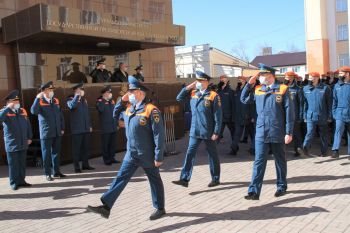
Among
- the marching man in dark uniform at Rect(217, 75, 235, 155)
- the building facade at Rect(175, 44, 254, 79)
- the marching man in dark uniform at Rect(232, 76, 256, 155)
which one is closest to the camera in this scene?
the marching man in dark uniform at Rect(232, 76, 256, 155)

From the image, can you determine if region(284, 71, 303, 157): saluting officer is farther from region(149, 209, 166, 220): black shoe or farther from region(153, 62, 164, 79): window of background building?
region(153, 62, 164, 79): window of background building

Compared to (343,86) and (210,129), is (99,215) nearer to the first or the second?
(210,129)

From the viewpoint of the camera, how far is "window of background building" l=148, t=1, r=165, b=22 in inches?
667

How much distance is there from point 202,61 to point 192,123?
44758 millimetres

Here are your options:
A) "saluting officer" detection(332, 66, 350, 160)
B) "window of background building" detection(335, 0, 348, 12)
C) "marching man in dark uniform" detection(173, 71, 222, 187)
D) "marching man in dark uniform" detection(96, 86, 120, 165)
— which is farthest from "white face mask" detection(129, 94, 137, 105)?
"window of background building" detection(335, 0, 348, 12)

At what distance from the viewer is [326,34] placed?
46.9 m

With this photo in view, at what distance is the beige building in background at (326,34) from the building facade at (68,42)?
34.6 m

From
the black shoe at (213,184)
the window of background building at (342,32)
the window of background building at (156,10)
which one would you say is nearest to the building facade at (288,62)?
the window of background building at (342,32)

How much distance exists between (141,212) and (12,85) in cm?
701

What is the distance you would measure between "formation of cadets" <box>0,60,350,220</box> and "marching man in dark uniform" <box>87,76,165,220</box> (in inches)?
0.5

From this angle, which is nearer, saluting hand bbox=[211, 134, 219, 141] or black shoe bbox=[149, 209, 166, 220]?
black shoe bbox=[149, 209, 166, 220]

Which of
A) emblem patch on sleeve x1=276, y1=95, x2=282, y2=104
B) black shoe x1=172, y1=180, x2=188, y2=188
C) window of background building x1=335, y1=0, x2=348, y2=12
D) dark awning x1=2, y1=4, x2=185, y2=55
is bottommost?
black shoe x1=172, y1=180, x2=188, y2=188

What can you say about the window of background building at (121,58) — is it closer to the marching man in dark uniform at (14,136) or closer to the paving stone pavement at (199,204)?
the paving stone pavement at (199,204)

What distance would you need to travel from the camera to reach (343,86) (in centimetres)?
942
